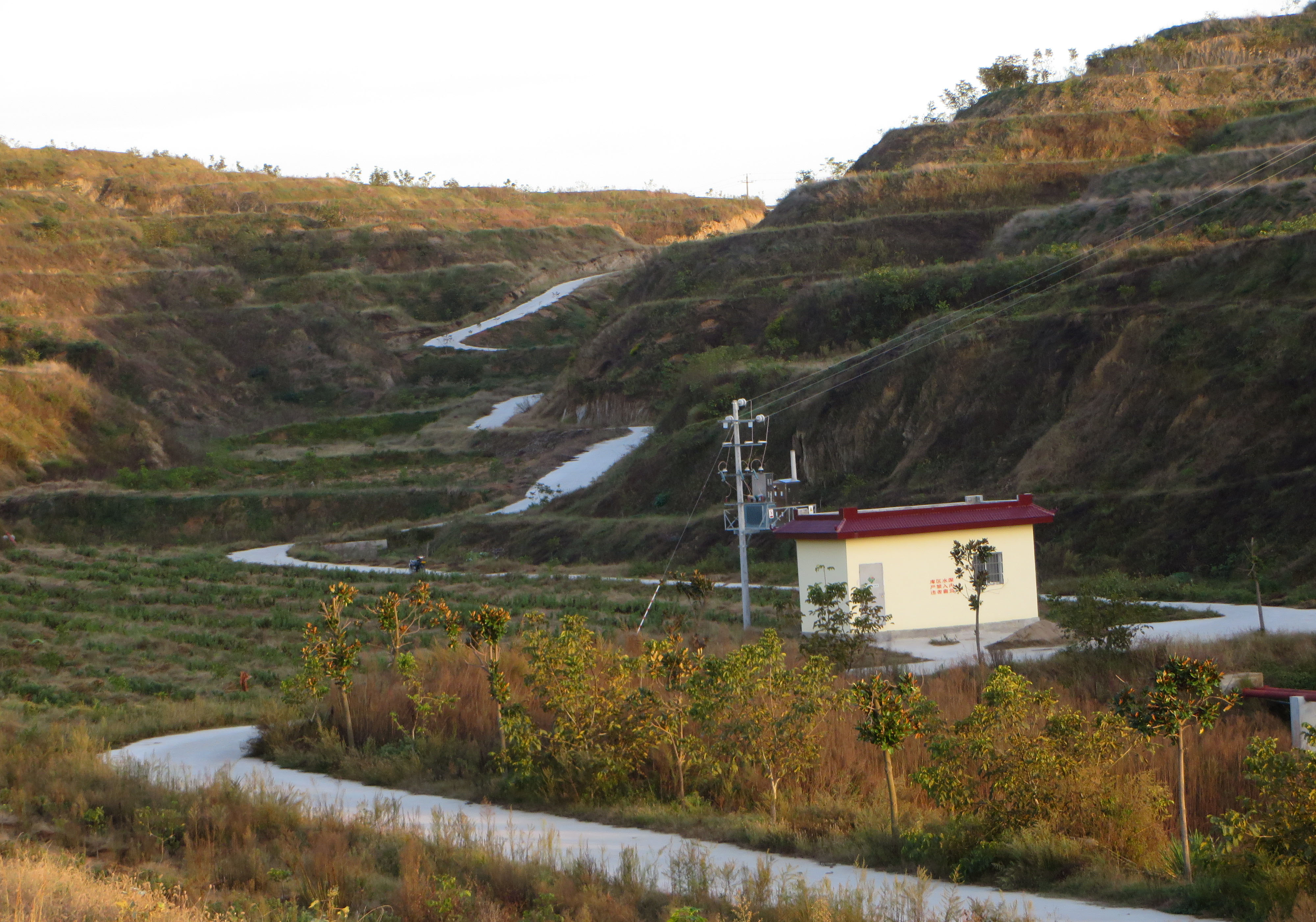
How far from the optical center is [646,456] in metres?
48.8

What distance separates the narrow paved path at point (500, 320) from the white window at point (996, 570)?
6864 cm

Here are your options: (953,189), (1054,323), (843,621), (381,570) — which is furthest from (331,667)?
(953,189)

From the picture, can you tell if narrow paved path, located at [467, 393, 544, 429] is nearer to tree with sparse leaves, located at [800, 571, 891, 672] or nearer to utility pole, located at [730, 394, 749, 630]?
utility pole, located at [730, 394, 749, 630]

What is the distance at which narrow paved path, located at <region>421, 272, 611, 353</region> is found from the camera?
303 feet

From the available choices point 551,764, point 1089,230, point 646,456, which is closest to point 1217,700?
point 551,764

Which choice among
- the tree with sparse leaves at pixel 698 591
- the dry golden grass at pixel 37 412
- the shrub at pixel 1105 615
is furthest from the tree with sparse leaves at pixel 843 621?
the dry golden grass at pixel 37 412

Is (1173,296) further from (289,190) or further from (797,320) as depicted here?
(289,190)

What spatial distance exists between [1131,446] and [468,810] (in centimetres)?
2679

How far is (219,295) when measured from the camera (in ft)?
305

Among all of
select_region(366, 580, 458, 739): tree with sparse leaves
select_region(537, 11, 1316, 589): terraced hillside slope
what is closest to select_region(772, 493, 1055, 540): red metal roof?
select_region(537, 11, 1316, 589): terraced hillside slope

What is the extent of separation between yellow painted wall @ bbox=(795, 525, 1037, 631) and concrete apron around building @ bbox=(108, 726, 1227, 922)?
37.1ft

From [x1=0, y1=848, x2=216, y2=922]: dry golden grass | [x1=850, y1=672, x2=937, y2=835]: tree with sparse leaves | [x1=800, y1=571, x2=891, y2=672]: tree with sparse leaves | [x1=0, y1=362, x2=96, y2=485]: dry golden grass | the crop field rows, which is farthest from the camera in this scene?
[x1=0, y1=362, x2=96, y2=485]: dry golden grass

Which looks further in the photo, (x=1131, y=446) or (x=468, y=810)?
(x=1131, y=446)

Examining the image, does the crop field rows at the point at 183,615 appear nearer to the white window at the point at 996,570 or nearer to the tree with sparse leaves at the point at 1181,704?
the white window at the point at 996,570
